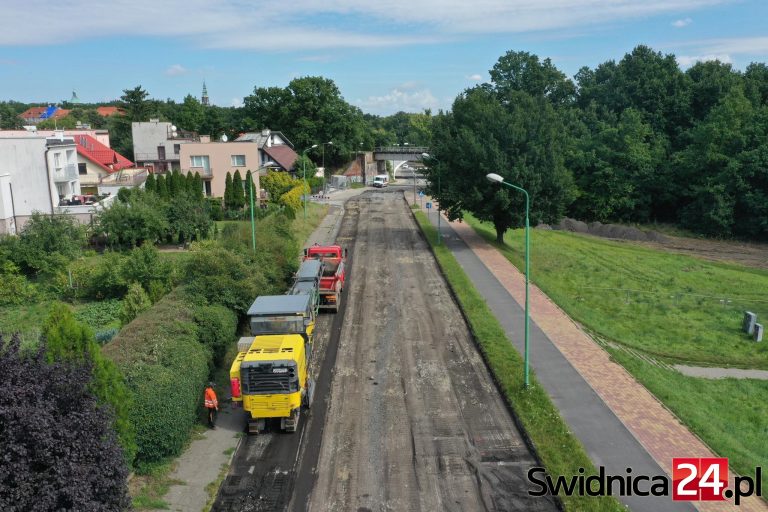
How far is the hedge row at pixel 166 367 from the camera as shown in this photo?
51.8 ft

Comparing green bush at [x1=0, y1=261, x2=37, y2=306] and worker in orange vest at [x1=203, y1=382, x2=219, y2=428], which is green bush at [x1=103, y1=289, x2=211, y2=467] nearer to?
worker in orange vest at [x1=203, y1=382, x2=219, y2=428]

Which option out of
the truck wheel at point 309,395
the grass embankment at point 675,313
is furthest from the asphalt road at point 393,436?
the grass embankment at point 675,313

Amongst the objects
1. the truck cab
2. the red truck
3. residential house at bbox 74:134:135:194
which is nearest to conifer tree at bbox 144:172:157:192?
residential house at bbox 74:134:135:194

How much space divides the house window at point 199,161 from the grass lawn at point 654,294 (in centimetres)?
2828

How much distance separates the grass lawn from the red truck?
10.5 m

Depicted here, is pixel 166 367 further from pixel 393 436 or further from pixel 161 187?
pixel 161 187

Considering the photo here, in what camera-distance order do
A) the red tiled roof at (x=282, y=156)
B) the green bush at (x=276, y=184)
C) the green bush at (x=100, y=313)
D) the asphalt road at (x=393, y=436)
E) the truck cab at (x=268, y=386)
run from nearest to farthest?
the asphalt road at (x=393, y=436)
the truck cab at (x=268, y=386)
the green bush at (x=100, y=313)
the green bush at (x=276, y=184)
the red tiled roof at (x=282, y=156)

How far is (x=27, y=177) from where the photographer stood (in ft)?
145

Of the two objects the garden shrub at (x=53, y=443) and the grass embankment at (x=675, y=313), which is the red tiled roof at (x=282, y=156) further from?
the garden shrub at (x=53, y=443)

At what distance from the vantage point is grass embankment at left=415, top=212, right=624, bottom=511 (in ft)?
51.1

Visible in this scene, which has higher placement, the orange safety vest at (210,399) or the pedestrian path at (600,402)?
the orange safety vest at (210,399)

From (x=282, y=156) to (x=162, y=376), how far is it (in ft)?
198

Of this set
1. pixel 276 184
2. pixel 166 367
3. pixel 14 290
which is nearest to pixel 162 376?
pixel 166 367

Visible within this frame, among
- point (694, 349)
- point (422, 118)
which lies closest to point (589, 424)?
point (694, 349)
